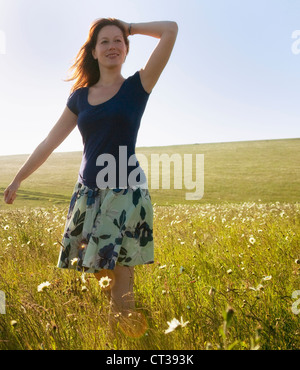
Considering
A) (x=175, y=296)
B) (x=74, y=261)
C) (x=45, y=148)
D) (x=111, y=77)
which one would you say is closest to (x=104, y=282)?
(x=74, y=261)

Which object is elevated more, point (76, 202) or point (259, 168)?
point (259, 168)

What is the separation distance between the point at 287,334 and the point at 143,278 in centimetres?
151

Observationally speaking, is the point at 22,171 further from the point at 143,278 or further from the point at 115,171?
the point at 143,278

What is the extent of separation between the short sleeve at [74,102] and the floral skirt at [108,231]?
81 cm

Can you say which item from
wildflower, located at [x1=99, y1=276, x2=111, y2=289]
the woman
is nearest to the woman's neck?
the woman

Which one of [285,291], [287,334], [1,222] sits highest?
[1,222]

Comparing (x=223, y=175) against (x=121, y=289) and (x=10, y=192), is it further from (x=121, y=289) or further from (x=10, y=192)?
(x=121, y=289)

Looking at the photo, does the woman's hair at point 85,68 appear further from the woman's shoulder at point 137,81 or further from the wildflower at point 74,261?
the wildflower at point 74,261

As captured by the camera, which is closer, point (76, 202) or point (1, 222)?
point (76, 202)

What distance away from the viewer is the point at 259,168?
38469 millimetres

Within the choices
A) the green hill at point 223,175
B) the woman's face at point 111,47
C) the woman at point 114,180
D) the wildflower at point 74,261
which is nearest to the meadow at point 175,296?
the wildflower at point 74,261

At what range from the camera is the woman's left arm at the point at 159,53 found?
2.81 meters
